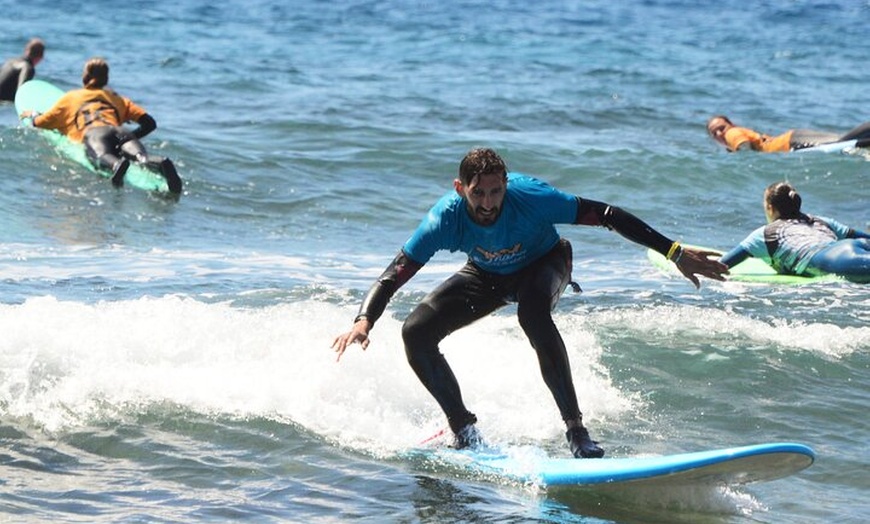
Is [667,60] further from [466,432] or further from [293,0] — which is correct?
[466,432]

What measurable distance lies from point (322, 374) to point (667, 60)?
20201 millimetres

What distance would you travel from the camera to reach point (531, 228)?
6.16m

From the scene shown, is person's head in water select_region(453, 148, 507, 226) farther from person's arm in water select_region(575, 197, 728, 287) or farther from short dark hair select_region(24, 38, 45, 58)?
short dark hair select_region(24, 38, 45, 58)

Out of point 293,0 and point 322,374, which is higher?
point 293,0

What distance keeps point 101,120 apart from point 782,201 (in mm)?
7325

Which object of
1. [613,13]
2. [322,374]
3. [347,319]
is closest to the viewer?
[322,374]

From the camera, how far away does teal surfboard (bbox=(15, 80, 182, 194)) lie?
14.2 m

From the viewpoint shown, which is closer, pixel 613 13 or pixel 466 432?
pixel 466 432

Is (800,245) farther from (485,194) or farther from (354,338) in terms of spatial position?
(354,338)

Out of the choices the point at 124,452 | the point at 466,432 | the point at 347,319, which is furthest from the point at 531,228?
the point at 347,319

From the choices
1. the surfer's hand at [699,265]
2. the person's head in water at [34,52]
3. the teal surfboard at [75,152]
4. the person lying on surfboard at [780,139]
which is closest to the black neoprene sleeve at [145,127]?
the teal surfboard at [75,152]

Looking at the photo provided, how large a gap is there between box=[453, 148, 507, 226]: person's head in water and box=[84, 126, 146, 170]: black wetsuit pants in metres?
9.10

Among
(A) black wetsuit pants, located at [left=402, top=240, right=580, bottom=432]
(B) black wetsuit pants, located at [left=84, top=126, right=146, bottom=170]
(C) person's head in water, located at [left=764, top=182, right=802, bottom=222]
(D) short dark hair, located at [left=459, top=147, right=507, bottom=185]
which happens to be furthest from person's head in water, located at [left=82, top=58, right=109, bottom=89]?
(D) short dark hair, located at [left=459, top=147, right=507, bottom=185]

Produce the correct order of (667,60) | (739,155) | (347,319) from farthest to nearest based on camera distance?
(667,60) < (739,155) < (347,319)
